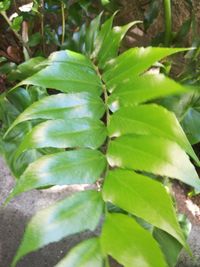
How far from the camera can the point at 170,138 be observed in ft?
1.68

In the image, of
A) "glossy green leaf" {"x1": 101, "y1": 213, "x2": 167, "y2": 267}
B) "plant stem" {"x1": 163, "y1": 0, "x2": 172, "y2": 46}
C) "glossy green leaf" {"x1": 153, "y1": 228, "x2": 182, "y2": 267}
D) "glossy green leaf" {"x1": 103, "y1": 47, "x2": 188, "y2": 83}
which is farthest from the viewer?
"plant stem" {"x1": 163, "y1": 0, "x2": 172, "y2": 46}

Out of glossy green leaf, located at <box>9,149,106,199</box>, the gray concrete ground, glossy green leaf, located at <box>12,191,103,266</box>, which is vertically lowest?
the gray concrete ground

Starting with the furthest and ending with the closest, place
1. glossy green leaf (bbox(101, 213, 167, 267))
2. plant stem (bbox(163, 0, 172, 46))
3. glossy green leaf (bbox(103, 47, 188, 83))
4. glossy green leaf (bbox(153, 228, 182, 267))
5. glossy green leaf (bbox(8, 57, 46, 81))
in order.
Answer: plant stem (bbox(163, 0, 172, 46)) < glossy green leaf (bbox(8, 57, 46, 81)) < glossy green leaf (bbox(153, 228, 182, 267)) < glossy green leaf (bbox(103, 47, 188, 83)) < glossy green leaf (bbox(101, 213, 167, 267))

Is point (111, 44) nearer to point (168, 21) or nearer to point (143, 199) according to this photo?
point (168, 21)

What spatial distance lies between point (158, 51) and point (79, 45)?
550mm

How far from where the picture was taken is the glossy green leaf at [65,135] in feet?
1.74

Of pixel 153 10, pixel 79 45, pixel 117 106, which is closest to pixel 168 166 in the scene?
pixel 117 106

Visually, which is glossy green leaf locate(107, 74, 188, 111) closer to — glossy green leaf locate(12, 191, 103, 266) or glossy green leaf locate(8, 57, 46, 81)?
glossy green leaf locate(12, 191, 103, 266)

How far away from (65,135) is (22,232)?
27.6 inches

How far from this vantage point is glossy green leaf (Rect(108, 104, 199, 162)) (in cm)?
52

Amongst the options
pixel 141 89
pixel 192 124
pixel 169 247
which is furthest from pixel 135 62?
pixel 169 247

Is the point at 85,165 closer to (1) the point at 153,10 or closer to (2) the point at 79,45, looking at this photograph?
(2) the point at 79,45

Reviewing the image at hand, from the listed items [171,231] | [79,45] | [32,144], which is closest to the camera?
[171,231]

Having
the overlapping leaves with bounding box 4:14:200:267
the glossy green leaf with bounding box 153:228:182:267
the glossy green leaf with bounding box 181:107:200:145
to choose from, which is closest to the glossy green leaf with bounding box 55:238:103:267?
the overlapping leaves with bounding box 4:14:200:267
